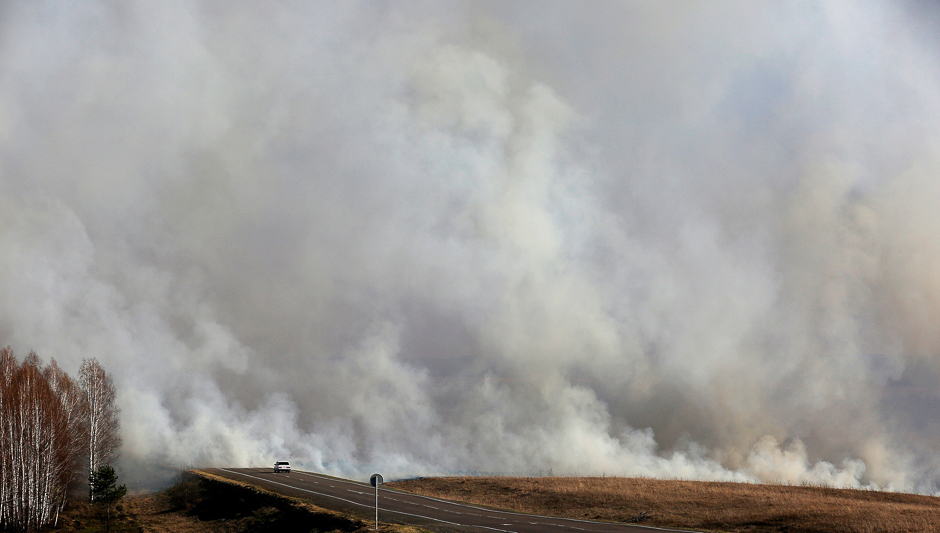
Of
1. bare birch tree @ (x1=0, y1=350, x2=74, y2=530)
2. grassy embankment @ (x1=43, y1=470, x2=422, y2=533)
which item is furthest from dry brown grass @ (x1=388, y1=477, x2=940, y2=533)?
bare birch tree @ (x1=0, y1=350, x2=74, y2=530)

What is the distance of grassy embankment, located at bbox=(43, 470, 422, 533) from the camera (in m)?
68.9

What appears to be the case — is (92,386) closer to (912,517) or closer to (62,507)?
(62,507)

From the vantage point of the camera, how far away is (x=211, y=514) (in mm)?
90312

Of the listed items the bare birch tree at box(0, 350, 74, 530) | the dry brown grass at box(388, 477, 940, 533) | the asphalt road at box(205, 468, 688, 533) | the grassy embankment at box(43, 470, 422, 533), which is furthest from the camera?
the bare birch tree at box(0, 350, 74, 530)

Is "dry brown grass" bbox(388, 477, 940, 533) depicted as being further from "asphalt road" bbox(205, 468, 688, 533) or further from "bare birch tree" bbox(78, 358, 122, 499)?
"bare birch tree" bbox(78, 358, 122, 499)

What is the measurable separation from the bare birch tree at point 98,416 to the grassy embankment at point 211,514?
27.7 ft

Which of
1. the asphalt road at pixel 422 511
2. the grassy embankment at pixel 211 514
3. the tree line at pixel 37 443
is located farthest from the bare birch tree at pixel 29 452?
the asphalt road at pixel 422 511

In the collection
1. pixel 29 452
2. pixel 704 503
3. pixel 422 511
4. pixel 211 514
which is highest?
pixel 29 452

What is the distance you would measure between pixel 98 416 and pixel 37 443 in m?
25.7

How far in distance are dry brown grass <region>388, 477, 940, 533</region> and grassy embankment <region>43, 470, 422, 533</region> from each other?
20.3 m

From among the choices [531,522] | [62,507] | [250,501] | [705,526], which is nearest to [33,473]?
[62,507]

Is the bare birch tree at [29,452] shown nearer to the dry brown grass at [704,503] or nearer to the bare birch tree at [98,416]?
the bare birch tree at [98,416]

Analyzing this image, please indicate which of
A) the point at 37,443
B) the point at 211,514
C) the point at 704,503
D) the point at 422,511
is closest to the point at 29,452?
the point at 37,443

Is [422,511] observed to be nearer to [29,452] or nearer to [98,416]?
[29,452]
